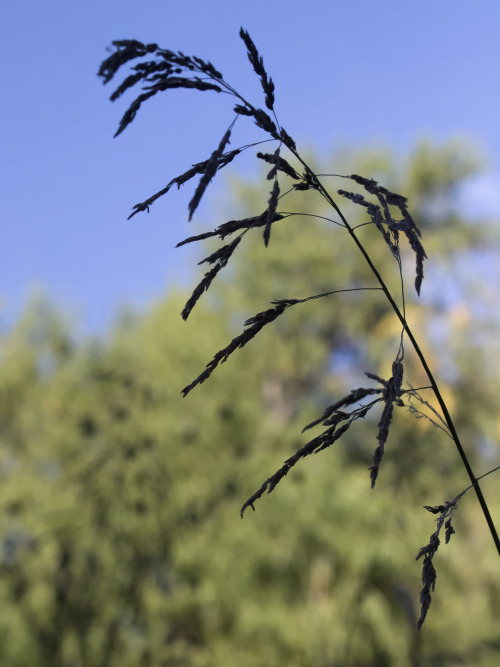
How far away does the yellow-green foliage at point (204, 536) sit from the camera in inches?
400

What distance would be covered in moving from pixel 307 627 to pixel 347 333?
890 cm

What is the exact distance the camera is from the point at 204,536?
11.3 m

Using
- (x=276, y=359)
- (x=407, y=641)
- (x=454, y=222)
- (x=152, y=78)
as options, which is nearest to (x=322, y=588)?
(x=407, y=641)

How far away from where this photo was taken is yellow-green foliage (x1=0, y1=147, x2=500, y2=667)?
400 inches

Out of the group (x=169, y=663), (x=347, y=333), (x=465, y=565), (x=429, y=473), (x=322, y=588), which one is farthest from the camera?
(x=347, y=333)

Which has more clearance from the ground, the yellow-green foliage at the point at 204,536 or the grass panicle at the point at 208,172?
the yellow-green foliage at the point at 204,536

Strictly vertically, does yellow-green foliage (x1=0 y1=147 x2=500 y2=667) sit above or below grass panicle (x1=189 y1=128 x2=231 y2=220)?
above

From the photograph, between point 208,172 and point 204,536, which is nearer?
point 208,172

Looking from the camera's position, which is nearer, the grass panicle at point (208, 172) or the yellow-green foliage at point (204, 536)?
the grass panicle at point (208, 172)

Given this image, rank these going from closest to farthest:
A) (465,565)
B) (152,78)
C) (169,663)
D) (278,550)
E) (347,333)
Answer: (152,78)
(169,663)
(278,550)
(465,565)
(347,333)

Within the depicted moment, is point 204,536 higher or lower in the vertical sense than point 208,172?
higher

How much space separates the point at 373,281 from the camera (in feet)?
54.7

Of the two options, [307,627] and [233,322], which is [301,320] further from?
[307,627]

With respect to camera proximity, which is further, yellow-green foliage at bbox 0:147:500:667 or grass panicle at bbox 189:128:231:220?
yellow-green foliage at bbox 0:147:500:667
